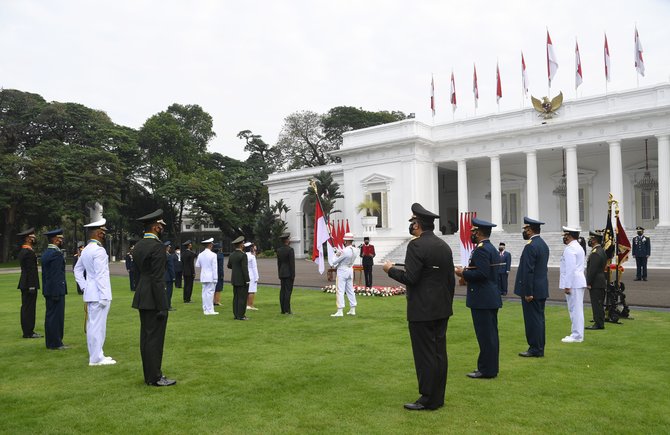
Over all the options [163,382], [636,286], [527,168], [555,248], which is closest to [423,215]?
[163,382]

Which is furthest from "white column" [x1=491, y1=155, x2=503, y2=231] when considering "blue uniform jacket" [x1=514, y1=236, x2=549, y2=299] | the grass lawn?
"blue uniform jacket" [x1=514, y1=236, x2=549, y2=299]

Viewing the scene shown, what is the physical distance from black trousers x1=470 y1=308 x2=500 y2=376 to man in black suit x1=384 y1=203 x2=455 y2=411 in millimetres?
1122

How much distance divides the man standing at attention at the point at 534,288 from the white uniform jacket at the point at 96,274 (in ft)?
18.7

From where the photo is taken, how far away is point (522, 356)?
23.3 ft

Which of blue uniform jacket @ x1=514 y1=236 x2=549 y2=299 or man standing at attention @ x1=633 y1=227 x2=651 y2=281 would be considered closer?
blue uniform jacket @ x1=514 y1=236 x2=549 y2=299

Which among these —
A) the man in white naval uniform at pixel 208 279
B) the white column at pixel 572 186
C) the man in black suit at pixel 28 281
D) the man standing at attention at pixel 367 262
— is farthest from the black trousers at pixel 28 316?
the white column at pixel 572 186

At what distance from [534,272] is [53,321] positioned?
7444 mm

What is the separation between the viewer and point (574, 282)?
8.23m

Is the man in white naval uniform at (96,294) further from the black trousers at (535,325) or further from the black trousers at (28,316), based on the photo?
the black trousers at (535,325)

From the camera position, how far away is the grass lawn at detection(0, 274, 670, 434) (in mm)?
4605

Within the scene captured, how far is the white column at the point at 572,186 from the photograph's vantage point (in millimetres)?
28797

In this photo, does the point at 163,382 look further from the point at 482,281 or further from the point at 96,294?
the point at 482,281

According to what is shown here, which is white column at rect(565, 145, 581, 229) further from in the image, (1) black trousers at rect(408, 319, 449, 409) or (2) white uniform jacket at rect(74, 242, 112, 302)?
(2) white uniform jacket at rect(74, 242, 112, 302)

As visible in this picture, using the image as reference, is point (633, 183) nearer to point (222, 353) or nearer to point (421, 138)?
point (421, 138)
